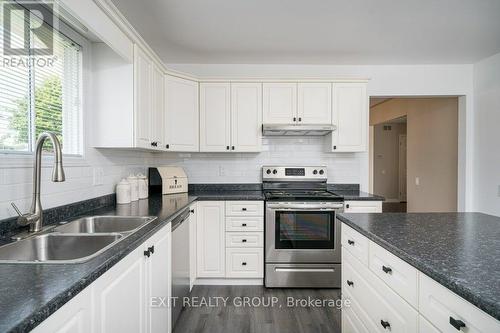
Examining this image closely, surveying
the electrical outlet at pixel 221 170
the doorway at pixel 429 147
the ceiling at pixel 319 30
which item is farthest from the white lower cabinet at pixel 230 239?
the doorway at pixel 429 147

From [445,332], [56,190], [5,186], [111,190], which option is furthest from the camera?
[111,190]

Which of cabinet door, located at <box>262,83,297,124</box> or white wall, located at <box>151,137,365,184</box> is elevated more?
cabinet door, located at <box>262,83,297,124</box>

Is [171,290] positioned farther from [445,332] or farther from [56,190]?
[445,332]

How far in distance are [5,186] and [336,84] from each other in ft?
9.77

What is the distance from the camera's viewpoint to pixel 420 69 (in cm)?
337

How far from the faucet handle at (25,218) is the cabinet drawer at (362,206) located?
8.15 feet

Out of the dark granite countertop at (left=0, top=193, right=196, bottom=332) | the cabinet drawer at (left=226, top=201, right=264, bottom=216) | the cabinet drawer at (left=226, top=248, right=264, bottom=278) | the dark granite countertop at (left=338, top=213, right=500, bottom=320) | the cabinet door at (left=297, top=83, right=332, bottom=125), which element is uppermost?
the cabinet door at (left=297, top=83, right=332, bottom=125)

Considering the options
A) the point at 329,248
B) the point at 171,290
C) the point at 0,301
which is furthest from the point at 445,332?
the point at 329,248

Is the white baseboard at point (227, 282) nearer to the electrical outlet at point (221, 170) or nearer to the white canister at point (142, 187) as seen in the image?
the white canister at point (142, 187)

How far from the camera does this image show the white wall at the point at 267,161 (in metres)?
3.36

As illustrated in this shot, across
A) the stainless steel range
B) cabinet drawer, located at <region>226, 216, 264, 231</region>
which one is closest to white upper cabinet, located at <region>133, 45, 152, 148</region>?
cabinet drawer, located at <region>226, 216, 264, 231</region>

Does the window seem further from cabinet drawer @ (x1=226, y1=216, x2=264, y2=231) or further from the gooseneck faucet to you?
cabinet drawer @ (x1=226, y1=216, x2=264, y2=231)

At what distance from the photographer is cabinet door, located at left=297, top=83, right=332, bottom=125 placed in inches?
120

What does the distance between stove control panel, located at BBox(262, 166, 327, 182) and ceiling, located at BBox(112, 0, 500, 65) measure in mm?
1296
